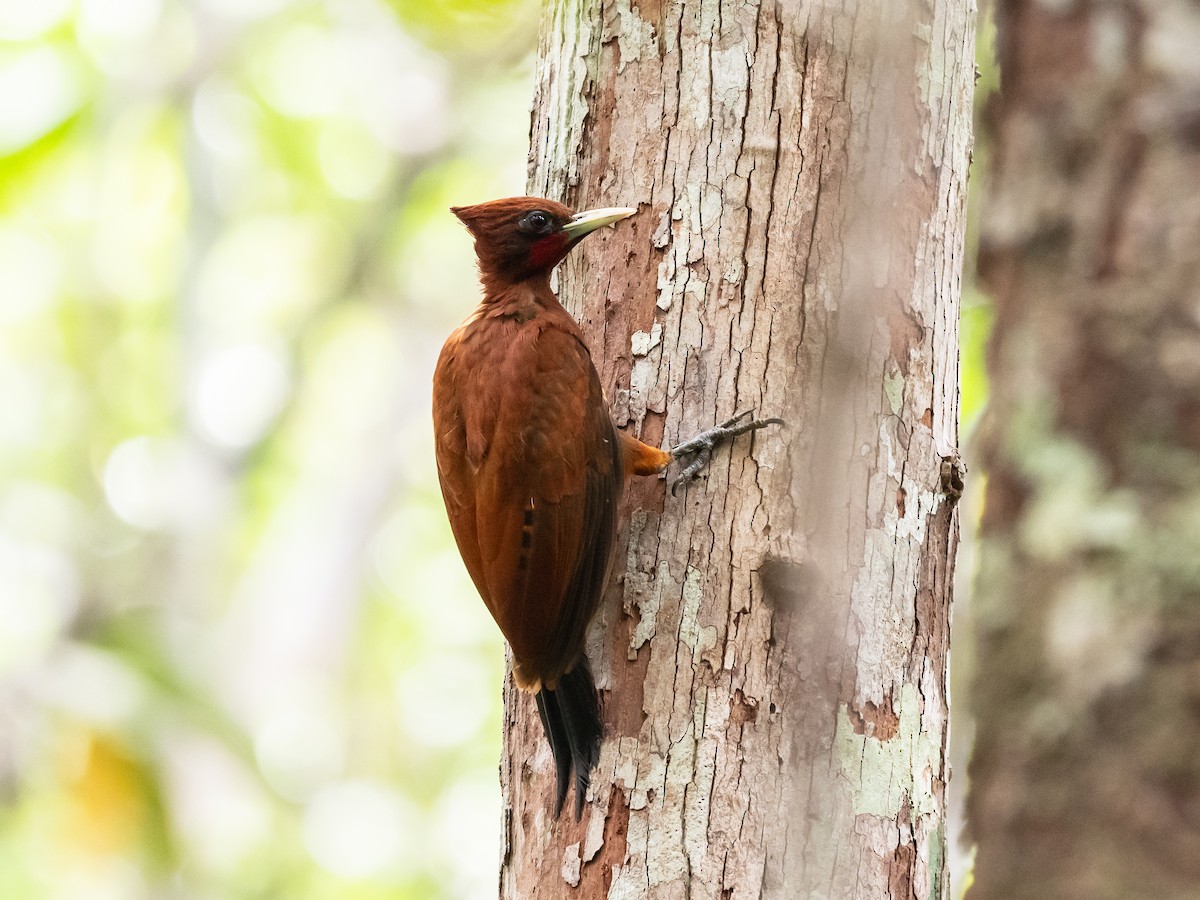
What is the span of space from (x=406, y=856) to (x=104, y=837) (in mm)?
5572

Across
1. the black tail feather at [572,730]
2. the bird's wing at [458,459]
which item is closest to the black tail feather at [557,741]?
the black tail feather at [572,730]

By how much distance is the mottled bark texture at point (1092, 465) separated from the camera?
237 centimetres

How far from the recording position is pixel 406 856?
11.8 m

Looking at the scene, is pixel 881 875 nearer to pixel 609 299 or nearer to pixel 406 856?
pixel 609 299

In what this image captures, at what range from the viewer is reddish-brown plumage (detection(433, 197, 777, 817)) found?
8.57 ft

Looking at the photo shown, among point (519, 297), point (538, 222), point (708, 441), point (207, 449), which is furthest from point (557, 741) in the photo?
point (207, 449)

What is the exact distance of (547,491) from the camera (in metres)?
2.77

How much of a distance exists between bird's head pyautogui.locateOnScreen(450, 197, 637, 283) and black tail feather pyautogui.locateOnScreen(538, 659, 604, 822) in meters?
1.03

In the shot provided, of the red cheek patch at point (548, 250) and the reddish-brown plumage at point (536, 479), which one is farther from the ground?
the red cheek patch at point (548, 250)

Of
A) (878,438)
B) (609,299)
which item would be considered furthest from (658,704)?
(609,299)

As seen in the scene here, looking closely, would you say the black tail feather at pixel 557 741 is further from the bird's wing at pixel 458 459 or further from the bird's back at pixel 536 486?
the bird's wing at pixel 458 459

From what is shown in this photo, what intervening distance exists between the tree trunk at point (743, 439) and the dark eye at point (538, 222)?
84 millimetres

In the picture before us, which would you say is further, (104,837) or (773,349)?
(104,837)

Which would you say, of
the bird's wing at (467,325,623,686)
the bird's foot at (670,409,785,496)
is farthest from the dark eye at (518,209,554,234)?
the bird's foot at (670,409,785,496)
